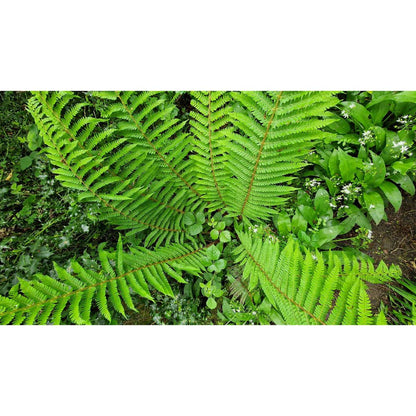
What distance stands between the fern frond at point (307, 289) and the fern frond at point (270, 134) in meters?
0.54

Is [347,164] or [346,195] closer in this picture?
[347,164]

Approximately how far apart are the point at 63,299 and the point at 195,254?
1.09m

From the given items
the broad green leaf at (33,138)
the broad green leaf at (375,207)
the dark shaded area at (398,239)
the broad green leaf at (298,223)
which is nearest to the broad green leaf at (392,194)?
the broad green leaf at (375,207)

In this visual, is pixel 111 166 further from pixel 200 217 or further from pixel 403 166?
pixel 403 166

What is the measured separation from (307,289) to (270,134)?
3.55 feet

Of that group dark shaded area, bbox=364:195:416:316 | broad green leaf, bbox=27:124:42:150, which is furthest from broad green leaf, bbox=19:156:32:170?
dark shaded area, bbox=364:195:416:316

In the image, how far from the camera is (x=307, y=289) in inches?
68.9

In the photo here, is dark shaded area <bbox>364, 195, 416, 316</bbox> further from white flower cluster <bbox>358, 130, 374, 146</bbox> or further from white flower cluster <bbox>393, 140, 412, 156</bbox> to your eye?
white flower cluster <bbox>358, 130, 374, 146</bbox>

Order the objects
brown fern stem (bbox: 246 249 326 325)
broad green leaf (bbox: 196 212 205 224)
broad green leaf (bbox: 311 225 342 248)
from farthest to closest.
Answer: broad green leaf (bbox: 196 212 205 224), broad green leaf (bbox: 311 225 342 248), brown fern stem (bbox: 246 249 326 325)

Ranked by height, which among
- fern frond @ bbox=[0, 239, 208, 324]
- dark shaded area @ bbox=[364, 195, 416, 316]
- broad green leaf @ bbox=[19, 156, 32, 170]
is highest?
broad green leaf @ bbox=[19, 156, 32, 170]

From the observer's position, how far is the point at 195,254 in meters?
2.29

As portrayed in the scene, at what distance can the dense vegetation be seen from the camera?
1774 millimetres

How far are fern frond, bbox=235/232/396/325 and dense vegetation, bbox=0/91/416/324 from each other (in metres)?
0.01

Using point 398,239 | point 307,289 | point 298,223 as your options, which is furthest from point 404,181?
point 307,289
